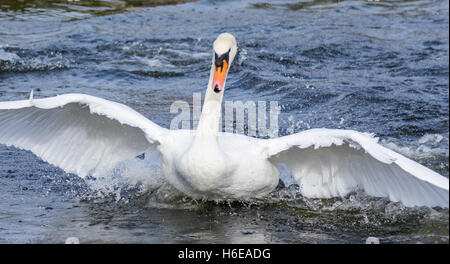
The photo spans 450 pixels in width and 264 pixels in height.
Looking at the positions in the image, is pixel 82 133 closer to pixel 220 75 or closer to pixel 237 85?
pixel 220 75

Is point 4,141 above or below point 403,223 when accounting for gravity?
above

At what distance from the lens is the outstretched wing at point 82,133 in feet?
22.1

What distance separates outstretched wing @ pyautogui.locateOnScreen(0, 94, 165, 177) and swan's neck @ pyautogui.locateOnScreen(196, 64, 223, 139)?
1.80 feet

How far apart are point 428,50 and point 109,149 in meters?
6.82

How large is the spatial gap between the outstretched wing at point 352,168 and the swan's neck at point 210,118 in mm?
490

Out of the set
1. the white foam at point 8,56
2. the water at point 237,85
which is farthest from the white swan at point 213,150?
the white foam at point 8,56

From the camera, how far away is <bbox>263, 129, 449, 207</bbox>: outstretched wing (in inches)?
211

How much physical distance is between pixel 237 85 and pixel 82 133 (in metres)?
4.49

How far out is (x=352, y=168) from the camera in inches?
254

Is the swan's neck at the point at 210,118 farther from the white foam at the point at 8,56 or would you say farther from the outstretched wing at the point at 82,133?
the white foam at the point at 8,56

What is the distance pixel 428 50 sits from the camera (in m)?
12.3
